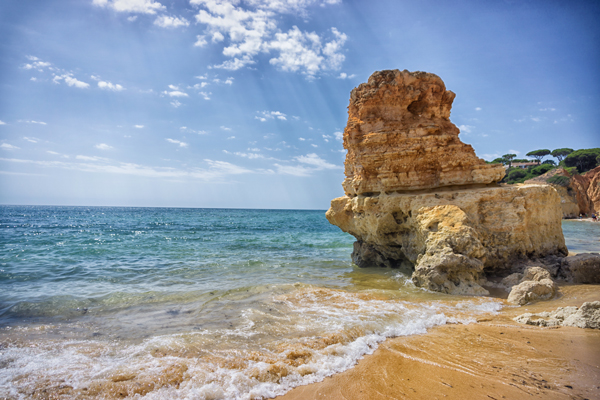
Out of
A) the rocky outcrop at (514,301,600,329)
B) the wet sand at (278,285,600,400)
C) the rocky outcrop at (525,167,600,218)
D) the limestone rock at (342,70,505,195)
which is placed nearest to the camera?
the wet sand at (278,285,600,400)

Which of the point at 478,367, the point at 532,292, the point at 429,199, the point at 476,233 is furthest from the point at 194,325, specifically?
the point at 532,292

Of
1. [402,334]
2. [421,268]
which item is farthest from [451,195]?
[402,334]

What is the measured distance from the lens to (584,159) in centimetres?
5391

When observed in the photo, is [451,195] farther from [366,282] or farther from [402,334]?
[402,334]

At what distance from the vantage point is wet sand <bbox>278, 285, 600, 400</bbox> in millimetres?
3141

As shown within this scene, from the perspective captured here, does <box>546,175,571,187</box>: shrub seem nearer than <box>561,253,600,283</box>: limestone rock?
No

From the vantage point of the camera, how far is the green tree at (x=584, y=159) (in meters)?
52.1

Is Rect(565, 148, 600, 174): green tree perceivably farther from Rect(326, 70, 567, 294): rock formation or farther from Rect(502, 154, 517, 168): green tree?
Rect(326, 70, 567, 294): rock formation

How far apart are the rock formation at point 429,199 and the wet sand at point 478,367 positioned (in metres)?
2.51

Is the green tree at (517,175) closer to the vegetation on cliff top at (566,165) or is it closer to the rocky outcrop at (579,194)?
the vegetation on cliff top at (566,165)

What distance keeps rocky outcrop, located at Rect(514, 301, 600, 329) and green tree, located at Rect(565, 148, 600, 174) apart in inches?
2682

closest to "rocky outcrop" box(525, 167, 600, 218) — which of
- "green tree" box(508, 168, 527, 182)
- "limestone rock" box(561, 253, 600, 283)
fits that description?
"green tree" box(508, 168, 527, 182)

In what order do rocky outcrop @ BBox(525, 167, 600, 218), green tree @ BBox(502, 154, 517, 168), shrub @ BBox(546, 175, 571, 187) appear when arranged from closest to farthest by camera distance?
rocky outcrop @ BBox(525, 167, 600, 218)
shrub @ BBox(546, 175, 571, 187)
green tree @ BBox(502, 154, 517, 168)

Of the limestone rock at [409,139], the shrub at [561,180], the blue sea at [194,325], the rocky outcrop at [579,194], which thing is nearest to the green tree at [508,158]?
the rocky outcrop at [579,194]
